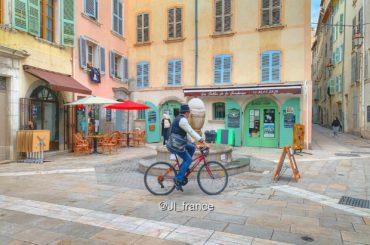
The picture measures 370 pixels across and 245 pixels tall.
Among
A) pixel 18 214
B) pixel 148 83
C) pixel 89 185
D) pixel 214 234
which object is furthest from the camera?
pixel 148 83

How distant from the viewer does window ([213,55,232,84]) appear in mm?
16156

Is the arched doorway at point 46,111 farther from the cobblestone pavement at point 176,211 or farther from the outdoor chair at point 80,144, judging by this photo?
the cobblestone pavement at point 176,211

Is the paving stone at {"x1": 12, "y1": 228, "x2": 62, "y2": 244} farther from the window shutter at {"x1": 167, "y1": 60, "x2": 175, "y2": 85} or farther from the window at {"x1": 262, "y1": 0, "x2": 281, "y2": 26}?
the window at {"x1": 262, "y1": 0, "x2": 281, "y2": 26}

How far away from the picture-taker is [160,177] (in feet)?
19.3

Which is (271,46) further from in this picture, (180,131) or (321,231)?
(321,231)

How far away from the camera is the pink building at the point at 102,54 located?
13.9 meters

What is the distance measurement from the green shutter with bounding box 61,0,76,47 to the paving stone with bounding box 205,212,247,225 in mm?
10519

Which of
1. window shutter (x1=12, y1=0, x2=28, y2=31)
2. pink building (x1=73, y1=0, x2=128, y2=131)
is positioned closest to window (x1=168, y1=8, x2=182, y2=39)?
pink building (x1=73, y1=0, x2=128, y2=131)

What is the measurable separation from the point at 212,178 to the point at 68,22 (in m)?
10.0

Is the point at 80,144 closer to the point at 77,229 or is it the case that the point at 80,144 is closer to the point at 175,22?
the point at 77,229

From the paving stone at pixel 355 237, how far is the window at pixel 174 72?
1387 cm

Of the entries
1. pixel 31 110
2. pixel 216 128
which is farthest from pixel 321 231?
pixel 216 128

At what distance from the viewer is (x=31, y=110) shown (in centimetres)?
1120

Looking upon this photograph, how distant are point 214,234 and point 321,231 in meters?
1.41
